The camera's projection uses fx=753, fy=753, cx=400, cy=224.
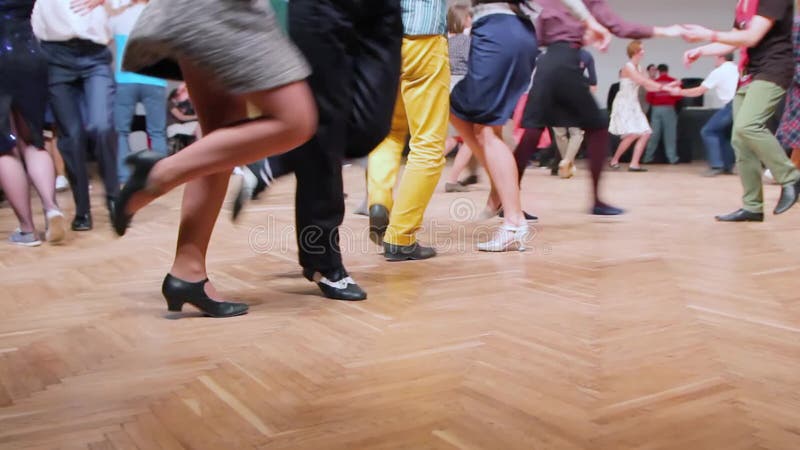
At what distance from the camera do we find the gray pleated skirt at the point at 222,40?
1.64m

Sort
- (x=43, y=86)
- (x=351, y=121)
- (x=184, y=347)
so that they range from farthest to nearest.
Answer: (x=43, y=86) < (x=351, y=121) < (x=184, y=347)

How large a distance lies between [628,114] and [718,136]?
1.10m

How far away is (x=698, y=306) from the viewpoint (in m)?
2.11

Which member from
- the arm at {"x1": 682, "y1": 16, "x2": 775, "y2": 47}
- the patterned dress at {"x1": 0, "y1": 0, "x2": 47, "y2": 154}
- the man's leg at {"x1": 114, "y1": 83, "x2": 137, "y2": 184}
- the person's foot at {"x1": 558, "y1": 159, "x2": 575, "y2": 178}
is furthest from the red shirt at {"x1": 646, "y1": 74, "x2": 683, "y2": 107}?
the patterned dress at {"x1": 0, "y1": 0, "x2": 47, "y2": 154}

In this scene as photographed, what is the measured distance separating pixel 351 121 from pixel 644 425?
120 cm

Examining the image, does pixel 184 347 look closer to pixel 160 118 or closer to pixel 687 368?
pixel 687 368

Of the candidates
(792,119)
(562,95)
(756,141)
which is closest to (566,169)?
(792,119)

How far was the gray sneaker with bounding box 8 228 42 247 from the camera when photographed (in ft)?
10.9

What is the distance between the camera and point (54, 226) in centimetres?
332

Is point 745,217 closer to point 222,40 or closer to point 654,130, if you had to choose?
point 222,40

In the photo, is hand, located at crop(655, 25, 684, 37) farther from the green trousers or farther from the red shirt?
the red shirt

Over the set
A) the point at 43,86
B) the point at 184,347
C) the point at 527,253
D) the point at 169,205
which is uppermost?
the point at 43,86

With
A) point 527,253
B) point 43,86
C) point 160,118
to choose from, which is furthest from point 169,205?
point 527,253

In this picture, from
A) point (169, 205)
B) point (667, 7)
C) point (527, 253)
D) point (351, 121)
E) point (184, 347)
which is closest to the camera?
point (184, 347)
